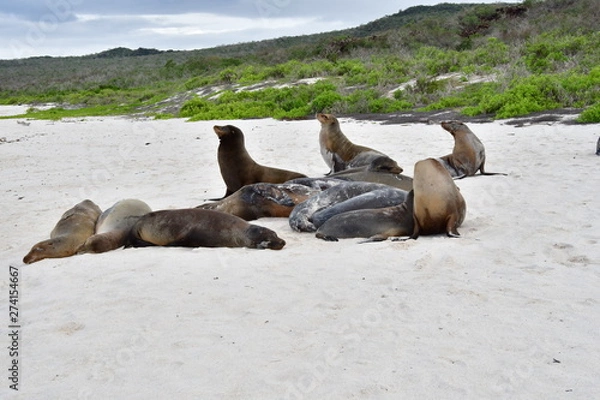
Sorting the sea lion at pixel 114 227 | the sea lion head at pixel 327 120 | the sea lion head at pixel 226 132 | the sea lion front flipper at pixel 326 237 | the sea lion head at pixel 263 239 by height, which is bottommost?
the sea lion front flipper at pixel 326 237

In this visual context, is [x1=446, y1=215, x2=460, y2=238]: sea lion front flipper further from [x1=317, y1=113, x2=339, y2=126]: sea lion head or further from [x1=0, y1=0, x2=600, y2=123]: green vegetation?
[x1=0, y1=0, x2=600, y2=123]: green vegetation

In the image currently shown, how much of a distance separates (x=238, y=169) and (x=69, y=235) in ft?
8.85

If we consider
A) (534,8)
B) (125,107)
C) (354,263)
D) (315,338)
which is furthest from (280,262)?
(534,8)

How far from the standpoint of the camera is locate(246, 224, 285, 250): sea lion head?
518 centimetres

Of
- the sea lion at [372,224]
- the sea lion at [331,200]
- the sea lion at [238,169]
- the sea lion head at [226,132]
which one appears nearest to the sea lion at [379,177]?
the sea lion at [331,200]

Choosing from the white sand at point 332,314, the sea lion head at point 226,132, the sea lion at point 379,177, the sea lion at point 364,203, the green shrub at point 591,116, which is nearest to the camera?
the white sand at point 332,314

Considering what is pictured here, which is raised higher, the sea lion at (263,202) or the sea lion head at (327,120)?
the sea lion head at (327,120)

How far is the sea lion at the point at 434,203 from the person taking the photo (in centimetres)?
544

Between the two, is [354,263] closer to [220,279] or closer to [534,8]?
[220,279]

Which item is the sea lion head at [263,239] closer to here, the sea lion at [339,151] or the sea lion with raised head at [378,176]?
the sea lion with raised head at [378,176]

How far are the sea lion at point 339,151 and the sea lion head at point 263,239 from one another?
3.25m

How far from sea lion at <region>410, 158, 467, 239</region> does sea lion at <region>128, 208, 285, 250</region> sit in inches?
48.1

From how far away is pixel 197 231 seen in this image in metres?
5.40

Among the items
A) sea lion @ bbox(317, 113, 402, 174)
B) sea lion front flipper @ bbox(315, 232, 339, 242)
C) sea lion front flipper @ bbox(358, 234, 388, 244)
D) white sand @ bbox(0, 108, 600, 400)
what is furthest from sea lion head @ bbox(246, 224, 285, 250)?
sea lion @ bbox(317, 113, 402, 174)
